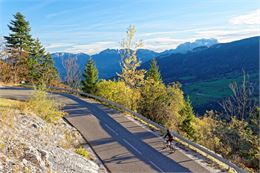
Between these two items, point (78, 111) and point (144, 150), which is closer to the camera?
point (144, 150)

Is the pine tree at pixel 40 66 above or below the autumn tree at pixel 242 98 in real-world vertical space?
above

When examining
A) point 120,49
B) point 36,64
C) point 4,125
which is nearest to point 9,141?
point 4,125

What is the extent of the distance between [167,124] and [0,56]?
96.0 feet

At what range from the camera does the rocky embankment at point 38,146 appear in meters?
10.6

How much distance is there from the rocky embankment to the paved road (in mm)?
1216

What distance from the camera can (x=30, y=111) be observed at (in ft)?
64.5

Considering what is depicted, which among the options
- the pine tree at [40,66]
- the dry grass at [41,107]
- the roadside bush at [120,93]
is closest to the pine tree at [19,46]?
the pine tree at [40,66]

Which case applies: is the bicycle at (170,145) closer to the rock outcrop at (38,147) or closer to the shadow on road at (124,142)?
the shadow on road at (124,142)

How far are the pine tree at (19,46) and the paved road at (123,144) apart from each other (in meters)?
28.8

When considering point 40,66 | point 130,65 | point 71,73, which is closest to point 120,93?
point 130,65

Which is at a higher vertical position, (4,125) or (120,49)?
(120,49)

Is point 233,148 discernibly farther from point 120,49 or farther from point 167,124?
point 120,49

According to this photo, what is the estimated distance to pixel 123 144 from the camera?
61.7 feet

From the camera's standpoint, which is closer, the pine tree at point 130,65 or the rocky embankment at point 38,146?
the rocky embankment at point 38,146
